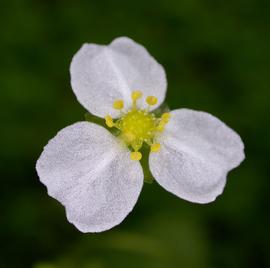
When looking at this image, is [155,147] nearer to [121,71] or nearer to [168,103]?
[121,71]

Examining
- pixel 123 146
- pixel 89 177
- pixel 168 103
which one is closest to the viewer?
pixel 89 177

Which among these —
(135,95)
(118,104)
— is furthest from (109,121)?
(135,95)

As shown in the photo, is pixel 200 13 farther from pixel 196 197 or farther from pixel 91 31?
pixel 196 197

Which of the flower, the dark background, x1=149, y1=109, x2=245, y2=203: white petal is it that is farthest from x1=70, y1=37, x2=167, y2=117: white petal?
the dark background

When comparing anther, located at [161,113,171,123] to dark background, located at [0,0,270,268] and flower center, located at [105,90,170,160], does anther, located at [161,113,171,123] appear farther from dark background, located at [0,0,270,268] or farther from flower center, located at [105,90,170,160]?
dark background, located at [0,0,270,268]

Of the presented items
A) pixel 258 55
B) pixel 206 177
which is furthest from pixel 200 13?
pixel 206 177

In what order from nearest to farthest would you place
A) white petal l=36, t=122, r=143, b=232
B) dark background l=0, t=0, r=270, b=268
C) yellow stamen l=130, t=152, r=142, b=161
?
white petal l=36, t=122, r=143, b=232 → yellow stamen l=130, t=152, r=142, b=161 → dark background l=0, t=0, r=270, b=268

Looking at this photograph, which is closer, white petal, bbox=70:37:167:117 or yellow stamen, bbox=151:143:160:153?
yellow stamen, bbox=151:143:160:153
